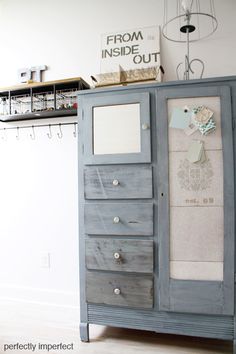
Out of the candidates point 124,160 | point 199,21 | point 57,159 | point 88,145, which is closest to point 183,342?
point 124,160

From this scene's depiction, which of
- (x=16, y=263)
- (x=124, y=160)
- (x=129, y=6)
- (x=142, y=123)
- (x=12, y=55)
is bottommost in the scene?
(x=16, y=263)

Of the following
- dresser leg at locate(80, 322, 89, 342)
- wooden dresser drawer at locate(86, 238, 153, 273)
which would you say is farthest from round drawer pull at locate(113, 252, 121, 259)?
dresser leg at locate(80, 322, 89, 342)

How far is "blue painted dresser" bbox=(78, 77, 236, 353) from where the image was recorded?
1.57m

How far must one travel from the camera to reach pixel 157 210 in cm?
164

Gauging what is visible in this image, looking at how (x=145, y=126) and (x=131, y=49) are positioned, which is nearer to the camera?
(x=145, y=126)

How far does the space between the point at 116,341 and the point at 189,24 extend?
2.12 metres

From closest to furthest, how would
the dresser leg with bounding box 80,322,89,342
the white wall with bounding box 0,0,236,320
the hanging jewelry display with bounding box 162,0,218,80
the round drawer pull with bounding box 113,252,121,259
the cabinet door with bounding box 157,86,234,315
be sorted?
the cabinet door with bounding box 157,86,234,315
the round drawer pull with bounding box 113,252,121,259
the dresser leg with bounding box 80,322,89,342
the hanging jewelry display with bounding box 162,0,218,80
the white wall with bounding box 0,0,236,320

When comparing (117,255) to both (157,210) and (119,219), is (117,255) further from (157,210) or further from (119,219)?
(157,210)

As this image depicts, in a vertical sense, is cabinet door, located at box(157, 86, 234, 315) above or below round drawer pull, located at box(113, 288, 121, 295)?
above

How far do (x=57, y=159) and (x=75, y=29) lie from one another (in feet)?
3.41

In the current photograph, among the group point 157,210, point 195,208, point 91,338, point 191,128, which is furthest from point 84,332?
point 191,128

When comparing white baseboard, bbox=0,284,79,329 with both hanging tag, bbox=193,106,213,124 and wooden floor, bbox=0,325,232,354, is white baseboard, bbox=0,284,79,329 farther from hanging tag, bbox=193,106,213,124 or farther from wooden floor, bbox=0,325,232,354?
hanging tag, bbox=193,106,213,124

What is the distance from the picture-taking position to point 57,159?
7.70 ft

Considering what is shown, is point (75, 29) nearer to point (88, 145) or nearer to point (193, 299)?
point (88, 145)
